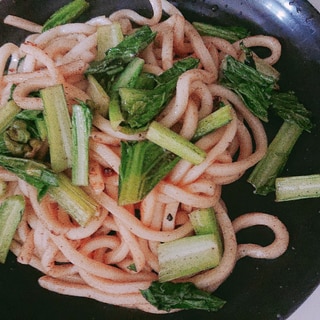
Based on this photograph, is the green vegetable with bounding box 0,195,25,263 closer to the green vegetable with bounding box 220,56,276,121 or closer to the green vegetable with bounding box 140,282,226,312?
the green vegetable with bounding box 140,282,226,312

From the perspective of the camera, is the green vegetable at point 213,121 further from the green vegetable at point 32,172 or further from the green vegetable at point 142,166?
the green vegetable at point 32,172

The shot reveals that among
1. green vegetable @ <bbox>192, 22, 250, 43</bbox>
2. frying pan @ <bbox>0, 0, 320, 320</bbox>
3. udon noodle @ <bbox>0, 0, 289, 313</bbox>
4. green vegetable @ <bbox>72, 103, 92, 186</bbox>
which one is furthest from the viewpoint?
green vegetable @ <bbox>192, 22, 250, 43</bbox>

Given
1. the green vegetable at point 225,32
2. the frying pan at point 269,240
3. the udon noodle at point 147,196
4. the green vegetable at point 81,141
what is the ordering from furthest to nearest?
the green vegetable at point 225,32 → the frying pan at point 269,240 → the udon noodle at point 147,196 → the green vegetable at point 81,141

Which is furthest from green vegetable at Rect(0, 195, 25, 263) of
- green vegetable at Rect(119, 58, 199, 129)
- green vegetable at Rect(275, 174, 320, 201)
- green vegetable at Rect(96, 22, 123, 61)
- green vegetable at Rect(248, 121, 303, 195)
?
green vegetable at Rect(275, 174, 320, 201)

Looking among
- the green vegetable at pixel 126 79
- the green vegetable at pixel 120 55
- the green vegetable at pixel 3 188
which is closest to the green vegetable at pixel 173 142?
the green vegetable at pixel 126 79

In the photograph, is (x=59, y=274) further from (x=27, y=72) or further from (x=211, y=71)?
(x=211, y=71)

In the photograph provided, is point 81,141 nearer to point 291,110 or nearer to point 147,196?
point 147,196
